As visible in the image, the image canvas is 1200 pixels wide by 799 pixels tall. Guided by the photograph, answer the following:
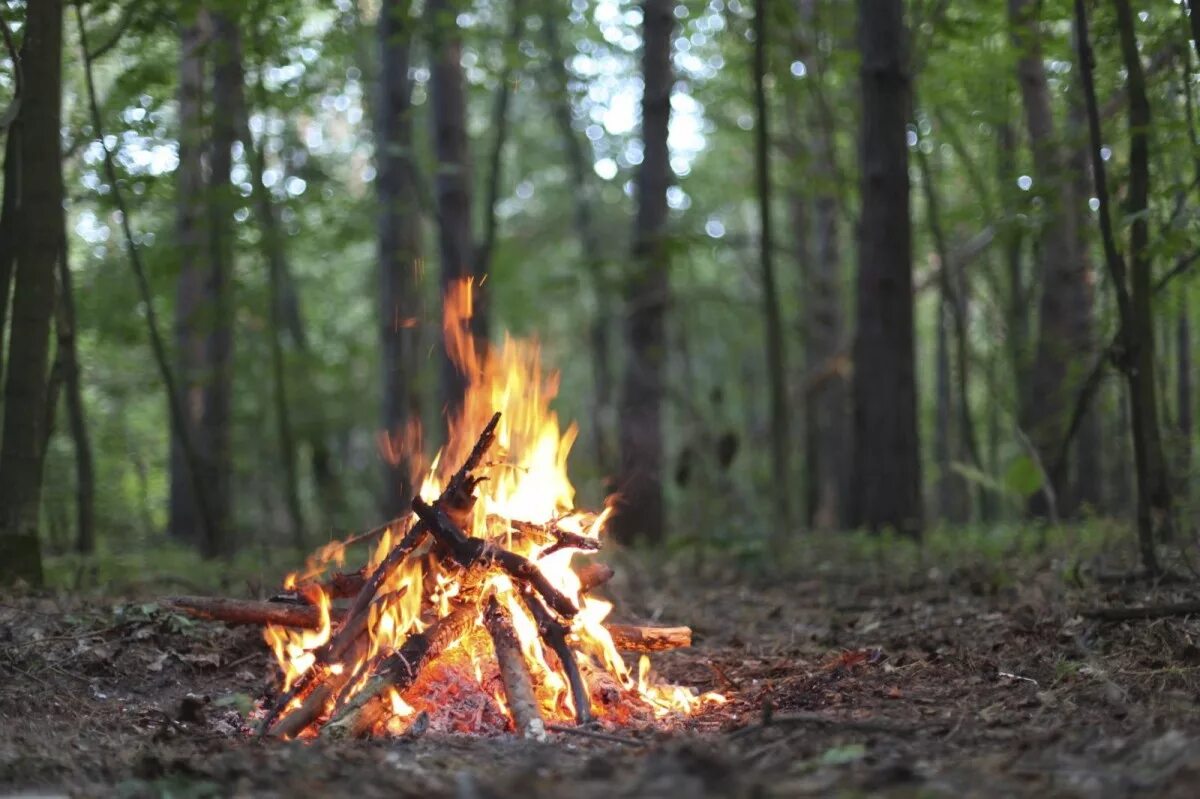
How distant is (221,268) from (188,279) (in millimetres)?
4078

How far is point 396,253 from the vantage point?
14539mm

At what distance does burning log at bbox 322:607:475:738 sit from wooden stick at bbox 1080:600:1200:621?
3.11 meters

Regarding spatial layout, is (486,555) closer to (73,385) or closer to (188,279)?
(73,385)

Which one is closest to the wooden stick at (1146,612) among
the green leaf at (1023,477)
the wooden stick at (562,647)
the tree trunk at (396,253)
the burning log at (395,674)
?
the wooden stick at (562,647)

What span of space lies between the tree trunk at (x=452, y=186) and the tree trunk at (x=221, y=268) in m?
2.30

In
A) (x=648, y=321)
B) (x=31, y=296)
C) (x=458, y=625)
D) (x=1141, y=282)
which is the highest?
(x=648, y=321)

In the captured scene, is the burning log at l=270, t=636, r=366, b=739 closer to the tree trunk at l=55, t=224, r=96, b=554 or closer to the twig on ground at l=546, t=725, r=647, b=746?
the twig on ground at l=546, t=725, r=647, b=746

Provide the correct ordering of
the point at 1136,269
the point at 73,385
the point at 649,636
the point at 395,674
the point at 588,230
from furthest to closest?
the point at 588,230
the point at 73,385
the point at 1136,269
the point at 649,636
the point at 395,674

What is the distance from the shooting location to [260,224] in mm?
11961

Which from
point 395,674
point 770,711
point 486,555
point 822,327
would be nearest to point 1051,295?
point 822,327

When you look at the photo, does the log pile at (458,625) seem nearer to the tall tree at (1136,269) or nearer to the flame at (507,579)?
the flame at (507,579)

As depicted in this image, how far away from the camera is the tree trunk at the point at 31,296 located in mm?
6594

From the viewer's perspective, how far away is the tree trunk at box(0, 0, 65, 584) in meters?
6.59

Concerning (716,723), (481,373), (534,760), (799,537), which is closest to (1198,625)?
(716,723)
